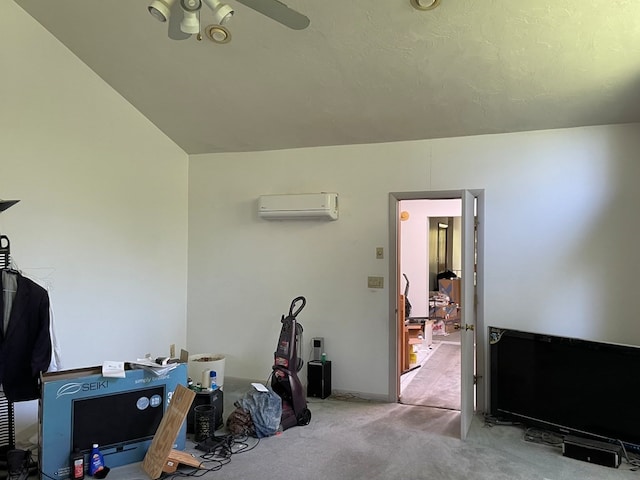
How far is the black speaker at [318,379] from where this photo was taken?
4230 millimetres

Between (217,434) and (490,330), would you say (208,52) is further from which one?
(490,330)

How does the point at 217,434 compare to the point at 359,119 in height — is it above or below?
below

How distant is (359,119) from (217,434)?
284cm

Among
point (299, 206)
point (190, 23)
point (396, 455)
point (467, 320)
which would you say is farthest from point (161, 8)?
point (396, 455)

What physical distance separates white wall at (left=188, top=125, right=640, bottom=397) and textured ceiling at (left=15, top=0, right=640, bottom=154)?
253mm

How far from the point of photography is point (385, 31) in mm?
2842

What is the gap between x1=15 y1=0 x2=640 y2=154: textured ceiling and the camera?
2.68 m

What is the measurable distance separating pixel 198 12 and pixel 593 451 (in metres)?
3.60

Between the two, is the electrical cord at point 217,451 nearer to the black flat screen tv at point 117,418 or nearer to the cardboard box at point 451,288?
the black flat screen tv at point 117,418

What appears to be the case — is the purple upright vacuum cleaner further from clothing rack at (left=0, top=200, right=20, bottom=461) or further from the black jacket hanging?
clothing rack at (left=0, top=200, right=20, bottom=461)

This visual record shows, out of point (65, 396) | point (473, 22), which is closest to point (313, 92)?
point (473, 22)

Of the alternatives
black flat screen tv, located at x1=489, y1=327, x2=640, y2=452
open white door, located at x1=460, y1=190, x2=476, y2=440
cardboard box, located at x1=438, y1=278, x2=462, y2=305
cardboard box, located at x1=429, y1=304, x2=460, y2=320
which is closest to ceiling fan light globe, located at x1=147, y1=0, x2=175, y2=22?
open white door, located at x1=460, y1=190, x2=476, y2=440

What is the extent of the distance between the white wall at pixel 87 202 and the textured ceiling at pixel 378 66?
0.89 feet

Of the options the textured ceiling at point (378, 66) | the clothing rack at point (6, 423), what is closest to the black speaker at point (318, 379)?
the textured ceiling at point (378, 66)
